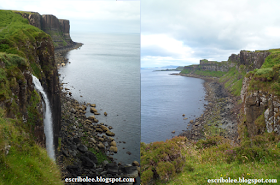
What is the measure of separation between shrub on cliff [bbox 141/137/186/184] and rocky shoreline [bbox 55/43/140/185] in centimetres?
651

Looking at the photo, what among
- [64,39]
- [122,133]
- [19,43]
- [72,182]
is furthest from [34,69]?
[64,39]

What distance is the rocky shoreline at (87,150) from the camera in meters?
16.5

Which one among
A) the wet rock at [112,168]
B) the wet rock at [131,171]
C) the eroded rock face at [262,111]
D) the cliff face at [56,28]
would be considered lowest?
the wet rock at [131,171]

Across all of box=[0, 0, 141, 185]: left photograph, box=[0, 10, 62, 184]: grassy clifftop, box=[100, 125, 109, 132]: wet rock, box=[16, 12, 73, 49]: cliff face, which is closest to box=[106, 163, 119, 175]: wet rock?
box=[0, 0, 141, 185]: left photograph

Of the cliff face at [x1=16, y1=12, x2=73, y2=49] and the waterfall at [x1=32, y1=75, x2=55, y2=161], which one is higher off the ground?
the cliff face at [x1=16, y1=12, x2=73, y2=49]

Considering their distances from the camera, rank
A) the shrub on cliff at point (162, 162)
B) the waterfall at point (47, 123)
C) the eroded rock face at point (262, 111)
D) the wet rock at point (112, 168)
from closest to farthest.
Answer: the shrub on cliff at point (162, 162) < the waterfall at point (47, 123) < the eroded rock face at point (262, 111) < the wet rock at point (112, 168)

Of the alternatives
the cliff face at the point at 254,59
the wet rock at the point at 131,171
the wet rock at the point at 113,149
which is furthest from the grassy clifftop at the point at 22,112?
the cliff face at the point at 254,59

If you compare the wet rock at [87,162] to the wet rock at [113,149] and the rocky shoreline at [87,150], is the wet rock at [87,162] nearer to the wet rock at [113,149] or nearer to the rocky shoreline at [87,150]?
the rocky shoreline at [87,150]

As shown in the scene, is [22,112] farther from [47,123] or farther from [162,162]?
[162,162]

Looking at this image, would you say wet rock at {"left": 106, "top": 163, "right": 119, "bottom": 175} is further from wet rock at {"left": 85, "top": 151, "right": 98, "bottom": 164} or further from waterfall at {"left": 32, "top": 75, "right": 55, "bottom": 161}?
waterfall at {"left": 32, "top": 75, "right": 55, "bottom": 161}

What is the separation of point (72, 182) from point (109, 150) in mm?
8778

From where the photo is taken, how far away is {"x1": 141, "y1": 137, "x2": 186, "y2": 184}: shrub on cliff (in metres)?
8.30

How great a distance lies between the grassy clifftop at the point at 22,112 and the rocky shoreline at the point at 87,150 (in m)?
5.12

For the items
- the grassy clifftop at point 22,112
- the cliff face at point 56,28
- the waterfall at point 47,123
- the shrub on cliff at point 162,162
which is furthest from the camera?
the cliff face at point 56,28
